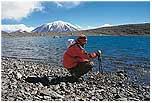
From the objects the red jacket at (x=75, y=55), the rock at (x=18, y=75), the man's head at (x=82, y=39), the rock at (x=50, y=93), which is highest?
the man's head at (x=82, y=39)

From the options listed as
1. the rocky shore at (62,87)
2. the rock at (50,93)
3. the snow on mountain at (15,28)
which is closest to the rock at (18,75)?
the rocky shore at (62,87)

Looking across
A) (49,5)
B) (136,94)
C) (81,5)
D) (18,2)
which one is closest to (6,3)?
(18,2)

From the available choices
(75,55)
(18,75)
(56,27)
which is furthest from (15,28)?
(75,55)

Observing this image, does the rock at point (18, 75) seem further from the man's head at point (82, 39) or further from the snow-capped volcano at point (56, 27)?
the man's head at point (82, 39)

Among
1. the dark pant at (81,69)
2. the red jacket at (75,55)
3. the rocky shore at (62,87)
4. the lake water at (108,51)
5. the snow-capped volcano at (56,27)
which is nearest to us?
the rocky shore at (62,87)

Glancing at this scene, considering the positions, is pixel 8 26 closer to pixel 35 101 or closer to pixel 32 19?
pixel 32 19

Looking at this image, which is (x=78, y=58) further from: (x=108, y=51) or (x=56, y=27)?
(x=108, y=51)

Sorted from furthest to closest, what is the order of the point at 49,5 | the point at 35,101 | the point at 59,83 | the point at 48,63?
1. the point at 48,63
2. the point at 49,5
3. the point at 59,83
4. the point at 35,101
